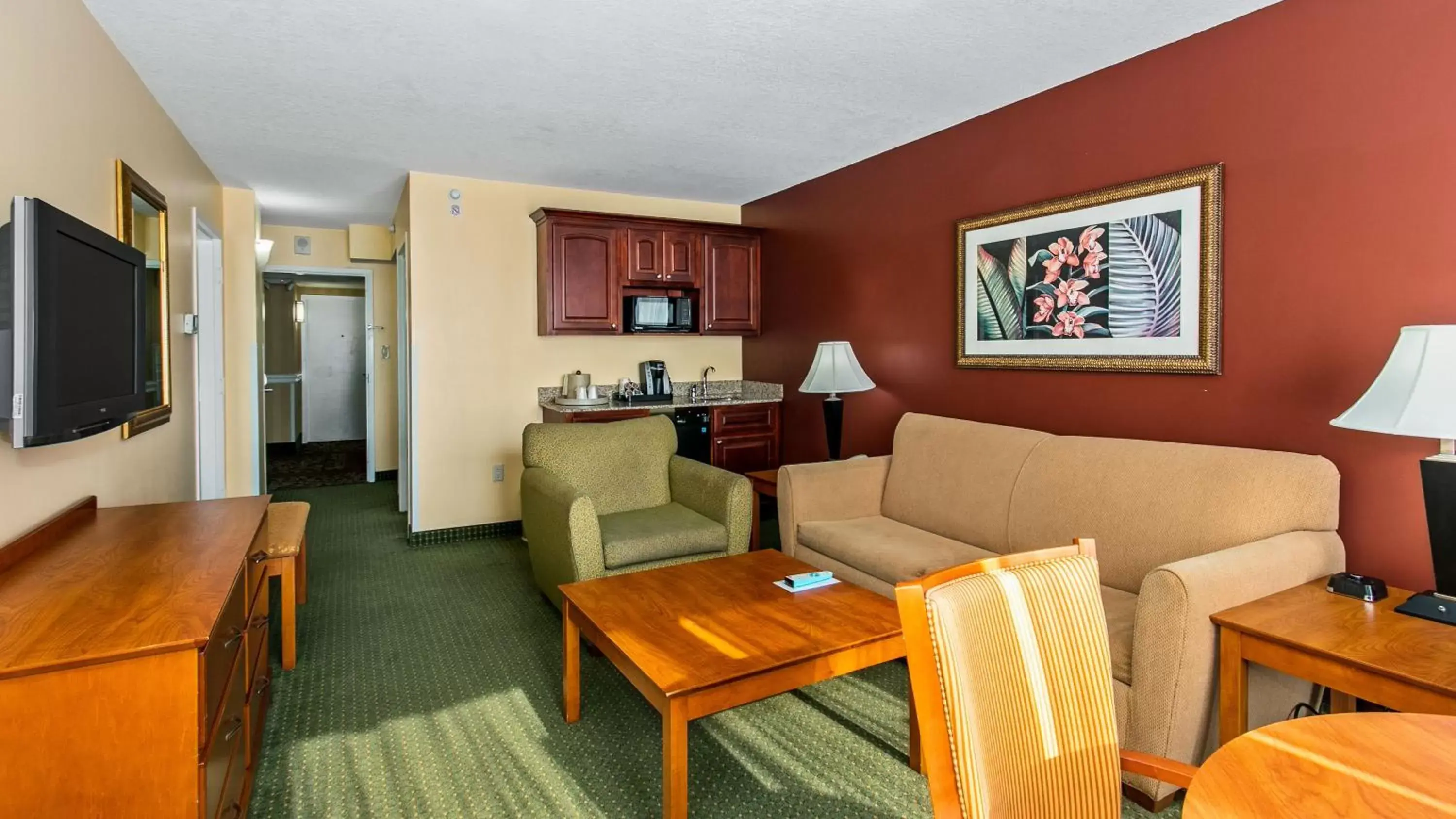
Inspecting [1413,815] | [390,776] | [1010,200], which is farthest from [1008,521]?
[390,776]

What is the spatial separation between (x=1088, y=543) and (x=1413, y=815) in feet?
1.75

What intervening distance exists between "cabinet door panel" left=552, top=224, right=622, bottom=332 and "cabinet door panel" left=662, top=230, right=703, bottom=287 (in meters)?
0.37

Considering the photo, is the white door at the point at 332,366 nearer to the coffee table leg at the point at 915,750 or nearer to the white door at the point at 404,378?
the white door at the point at 404,378

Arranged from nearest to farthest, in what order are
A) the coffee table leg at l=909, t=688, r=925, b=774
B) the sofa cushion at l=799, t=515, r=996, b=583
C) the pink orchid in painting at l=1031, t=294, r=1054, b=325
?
the coffee table leg at l=909, t=688, r=925, b=774, the sofa cushion at l=799, t=515, r=996, b=583, the pink orchid in painting at l=1031, t=294, r=1054, b=325

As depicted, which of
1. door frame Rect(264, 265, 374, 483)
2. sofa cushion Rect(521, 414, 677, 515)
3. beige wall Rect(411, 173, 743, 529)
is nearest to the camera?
sofa cushion Rect(521, 414, 677, 515)

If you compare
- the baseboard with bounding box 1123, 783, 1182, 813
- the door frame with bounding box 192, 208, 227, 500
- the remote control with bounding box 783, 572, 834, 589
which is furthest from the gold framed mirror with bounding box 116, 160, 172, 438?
the baseboard with bounding box 1123, 783, 1182, 813

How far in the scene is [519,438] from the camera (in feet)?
16.8

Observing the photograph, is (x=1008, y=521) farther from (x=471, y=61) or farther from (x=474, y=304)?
(x=474, y=304)

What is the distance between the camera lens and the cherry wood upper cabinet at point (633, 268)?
4887mm

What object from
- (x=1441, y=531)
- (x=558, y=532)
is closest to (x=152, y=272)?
(x=558, y=532)

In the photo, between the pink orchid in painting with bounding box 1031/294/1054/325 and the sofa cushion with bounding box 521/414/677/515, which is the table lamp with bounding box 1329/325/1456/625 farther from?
the sofa cushion with bounding box 521/414/677/515

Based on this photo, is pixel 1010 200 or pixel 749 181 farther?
pixel 749 181

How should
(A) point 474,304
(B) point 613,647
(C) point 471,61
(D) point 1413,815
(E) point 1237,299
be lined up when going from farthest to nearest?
1. (A) point 474,304
2. (C) point 471,61
3. (E) point 1237,299
4. (B) point 613,647
5. (D) point 1413,815

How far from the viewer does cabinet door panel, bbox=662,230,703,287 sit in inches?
205
